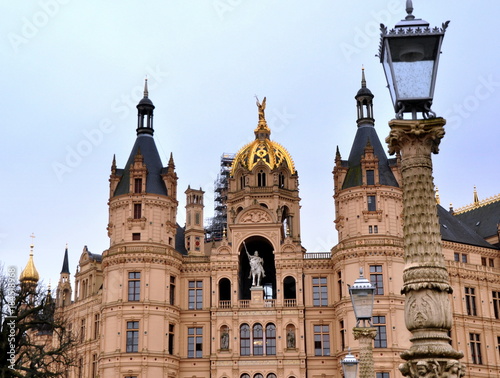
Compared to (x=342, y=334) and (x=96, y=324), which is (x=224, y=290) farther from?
(x=96, y=324)

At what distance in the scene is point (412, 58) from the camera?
13.0 metres

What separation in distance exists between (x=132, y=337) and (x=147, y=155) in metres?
17.5

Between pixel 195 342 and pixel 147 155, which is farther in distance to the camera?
pixel 147 155

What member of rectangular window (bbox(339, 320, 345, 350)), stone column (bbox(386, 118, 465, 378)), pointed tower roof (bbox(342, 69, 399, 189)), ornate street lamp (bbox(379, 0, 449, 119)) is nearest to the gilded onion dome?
pointed tower roof (bbox(342, 69, 399, 189))

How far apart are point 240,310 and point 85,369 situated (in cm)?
1854

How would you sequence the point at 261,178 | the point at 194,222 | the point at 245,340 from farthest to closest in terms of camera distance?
the point at 194,222 → the point at 261,178 → the point at 245,340

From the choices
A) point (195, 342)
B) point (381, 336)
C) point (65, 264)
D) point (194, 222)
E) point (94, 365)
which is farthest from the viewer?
point (65, 264)

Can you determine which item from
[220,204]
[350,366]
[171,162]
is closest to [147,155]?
[171,162]

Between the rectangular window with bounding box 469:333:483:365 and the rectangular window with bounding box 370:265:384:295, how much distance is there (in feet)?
38.1

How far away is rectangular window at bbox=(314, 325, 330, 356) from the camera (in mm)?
69250

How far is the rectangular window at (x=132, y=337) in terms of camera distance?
6669cm

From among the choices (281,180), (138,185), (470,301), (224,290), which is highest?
(281,180)

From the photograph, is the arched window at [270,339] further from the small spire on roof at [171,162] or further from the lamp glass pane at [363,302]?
the lamp glass pane at [363,302]

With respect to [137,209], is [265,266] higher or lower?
lower
